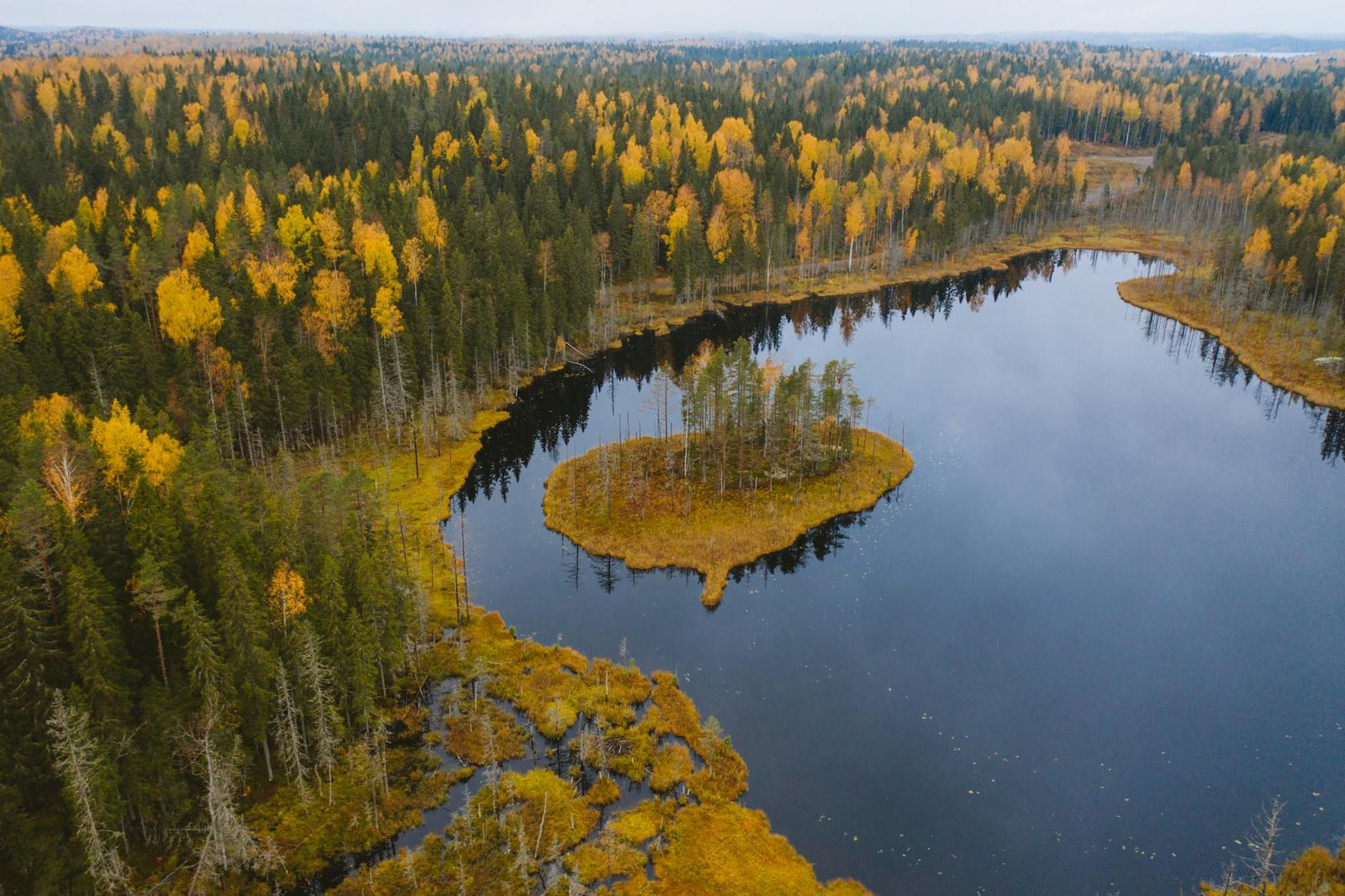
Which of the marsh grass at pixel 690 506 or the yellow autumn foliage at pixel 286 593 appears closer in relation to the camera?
the yellow autumn foliage at pixel 286 593

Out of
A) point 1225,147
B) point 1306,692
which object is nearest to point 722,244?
point 1306,692

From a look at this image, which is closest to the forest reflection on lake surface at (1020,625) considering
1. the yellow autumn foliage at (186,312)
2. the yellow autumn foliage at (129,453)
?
the yellow autumn foliage at (129,453)

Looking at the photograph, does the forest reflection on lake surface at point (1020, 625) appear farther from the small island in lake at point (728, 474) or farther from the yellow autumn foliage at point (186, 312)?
the yellow autumn foliage at point (186, 312)

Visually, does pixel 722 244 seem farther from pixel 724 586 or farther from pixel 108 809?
pixel 108 809

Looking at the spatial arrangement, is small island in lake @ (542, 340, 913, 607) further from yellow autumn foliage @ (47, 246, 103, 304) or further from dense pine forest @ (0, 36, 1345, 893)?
yellow autumn foliage @ (47, 246, 103, 304)

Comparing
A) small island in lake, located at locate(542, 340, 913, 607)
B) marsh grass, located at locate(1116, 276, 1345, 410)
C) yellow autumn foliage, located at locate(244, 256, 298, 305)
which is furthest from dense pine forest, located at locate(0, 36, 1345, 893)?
marsh grass, located at locate(1116, 276, 1345, 410)

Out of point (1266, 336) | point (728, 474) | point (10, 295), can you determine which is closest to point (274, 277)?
point (10, 295)
